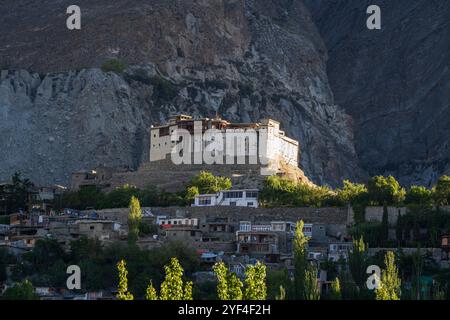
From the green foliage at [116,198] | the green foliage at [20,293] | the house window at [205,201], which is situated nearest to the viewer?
the green foliage at [20,293]

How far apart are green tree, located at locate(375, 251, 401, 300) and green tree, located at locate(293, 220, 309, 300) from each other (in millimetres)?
2818

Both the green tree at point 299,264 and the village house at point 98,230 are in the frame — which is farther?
the village house at point 98,230

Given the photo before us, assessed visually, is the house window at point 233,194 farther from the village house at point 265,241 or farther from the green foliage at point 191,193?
the village house at point 265,241

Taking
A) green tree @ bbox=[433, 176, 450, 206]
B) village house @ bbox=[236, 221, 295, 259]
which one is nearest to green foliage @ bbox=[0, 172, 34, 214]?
village house @ bbox=[236, 221, 295, 259]

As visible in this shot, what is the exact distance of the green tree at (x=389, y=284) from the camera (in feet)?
103

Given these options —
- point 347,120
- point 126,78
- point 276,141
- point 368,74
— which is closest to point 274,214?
point 276,141

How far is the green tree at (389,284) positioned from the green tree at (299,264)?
9.24 ft

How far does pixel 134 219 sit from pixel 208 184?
29.8 feet

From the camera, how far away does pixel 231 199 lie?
7262cm

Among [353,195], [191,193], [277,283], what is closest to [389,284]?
[277,283]

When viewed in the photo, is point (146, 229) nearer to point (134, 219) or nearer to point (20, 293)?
point (134, 219)

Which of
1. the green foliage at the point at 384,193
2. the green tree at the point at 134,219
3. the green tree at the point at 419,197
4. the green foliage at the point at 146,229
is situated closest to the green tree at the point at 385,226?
the green foliage at the point at 384,193

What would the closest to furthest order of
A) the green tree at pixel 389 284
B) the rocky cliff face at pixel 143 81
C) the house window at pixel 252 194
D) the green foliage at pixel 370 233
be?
the green tree at pixel 389 284
the green foliage at pixel 370 233
the house window at pixel 252 194
the rocky cliff face at pixel 143 81
